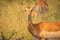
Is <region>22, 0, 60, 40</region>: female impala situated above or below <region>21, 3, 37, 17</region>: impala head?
below

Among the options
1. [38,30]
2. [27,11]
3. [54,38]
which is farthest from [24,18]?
[54,38]

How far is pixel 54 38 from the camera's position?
2.65m

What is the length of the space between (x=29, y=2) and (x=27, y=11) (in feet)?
0.54

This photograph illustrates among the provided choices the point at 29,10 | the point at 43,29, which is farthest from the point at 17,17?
the point at 43,29

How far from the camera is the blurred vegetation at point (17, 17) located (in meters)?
2.72

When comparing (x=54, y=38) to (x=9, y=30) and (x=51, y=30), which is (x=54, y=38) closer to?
(x=51, y=30)

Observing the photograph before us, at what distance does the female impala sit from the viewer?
2.66 metres

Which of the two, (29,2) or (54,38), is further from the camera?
(29,2)

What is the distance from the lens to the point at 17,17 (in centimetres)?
278

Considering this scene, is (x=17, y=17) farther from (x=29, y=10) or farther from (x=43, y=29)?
(x=43, y=29)

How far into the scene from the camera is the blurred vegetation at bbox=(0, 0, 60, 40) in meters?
2.72

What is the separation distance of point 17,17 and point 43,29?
438 millimetres

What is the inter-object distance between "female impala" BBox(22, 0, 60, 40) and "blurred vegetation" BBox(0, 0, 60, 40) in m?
0.06

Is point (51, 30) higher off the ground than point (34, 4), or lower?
lower
